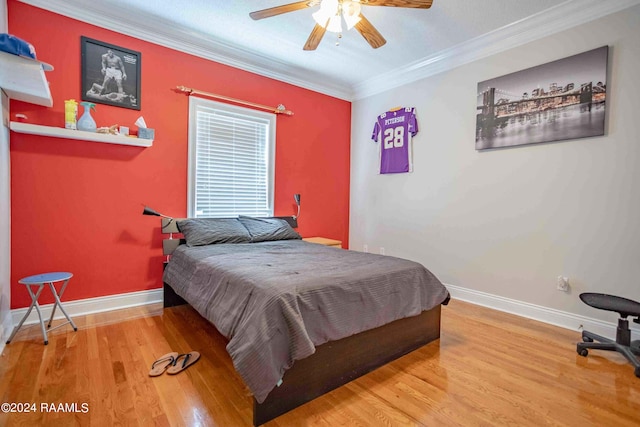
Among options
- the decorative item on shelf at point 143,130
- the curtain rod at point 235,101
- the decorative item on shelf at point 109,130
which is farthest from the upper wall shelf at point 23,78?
the curtain rod at point 235,101

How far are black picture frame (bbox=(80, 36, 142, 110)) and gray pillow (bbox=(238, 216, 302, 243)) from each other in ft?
5.32

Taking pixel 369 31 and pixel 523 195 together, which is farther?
pixel 523 195

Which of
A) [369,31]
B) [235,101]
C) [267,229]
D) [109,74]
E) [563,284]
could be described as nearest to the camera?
[369,31]

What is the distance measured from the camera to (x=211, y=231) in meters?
3.12

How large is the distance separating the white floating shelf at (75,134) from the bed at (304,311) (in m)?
1.16

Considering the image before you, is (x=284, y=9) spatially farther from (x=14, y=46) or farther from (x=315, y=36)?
(x=14, y=46)

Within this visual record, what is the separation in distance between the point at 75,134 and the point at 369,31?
263 centimetres

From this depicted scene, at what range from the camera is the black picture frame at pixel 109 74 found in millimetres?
2795

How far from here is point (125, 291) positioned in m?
3.05

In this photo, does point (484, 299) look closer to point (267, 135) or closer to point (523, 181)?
point (523, 181)

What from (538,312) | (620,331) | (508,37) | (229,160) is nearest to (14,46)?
(229,160)

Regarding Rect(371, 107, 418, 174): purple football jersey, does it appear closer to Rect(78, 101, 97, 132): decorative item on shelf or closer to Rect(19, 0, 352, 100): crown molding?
Rect(19, 0, 352, 100): crown molding

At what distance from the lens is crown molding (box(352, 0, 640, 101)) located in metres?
2.61

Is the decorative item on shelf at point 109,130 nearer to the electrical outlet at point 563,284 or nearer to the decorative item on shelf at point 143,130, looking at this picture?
the decorative item on shelf at point 143,130
